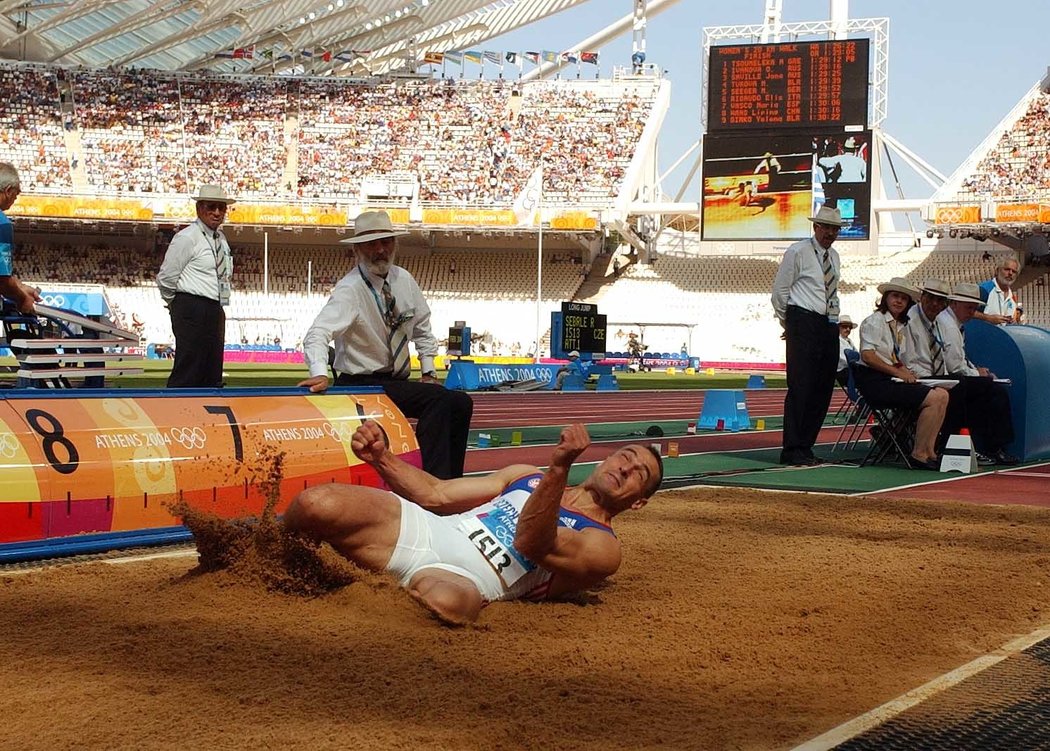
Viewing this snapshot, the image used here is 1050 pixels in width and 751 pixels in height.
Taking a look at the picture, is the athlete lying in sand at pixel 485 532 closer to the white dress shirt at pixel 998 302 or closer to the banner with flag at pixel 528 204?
the white dress shirt at pixel 998 302

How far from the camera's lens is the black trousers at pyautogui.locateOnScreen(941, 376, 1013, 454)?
40.7 feet

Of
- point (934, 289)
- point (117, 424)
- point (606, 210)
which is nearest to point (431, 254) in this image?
point (606, 210)

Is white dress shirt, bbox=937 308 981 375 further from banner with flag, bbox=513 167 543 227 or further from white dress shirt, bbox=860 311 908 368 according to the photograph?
banner with flag, bbox=513 167 543 227

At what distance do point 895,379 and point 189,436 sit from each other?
23.4 feet

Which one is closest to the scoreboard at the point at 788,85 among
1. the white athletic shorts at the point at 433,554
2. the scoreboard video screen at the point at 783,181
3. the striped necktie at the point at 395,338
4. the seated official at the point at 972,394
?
the scoreboard video screen at the point at 783,181

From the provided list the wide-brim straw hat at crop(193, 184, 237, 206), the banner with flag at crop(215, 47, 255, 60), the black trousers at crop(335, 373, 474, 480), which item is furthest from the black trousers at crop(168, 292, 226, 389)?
the banner with flag at crop(215, 47, 255, 60)

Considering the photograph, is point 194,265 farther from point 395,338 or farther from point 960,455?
point 960,455

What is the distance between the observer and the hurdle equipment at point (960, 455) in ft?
38.5

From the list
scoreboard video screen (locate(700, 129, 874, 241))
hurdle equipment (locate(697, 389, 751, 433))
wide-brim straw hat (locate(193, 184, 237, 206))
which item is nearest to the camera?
wide-brim straw hat (locate(193, 184, 237, 206))

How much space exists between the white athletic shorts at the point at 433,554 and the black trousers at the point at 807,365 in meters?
7.26

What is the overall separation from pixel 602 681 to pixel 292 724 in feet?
3.51

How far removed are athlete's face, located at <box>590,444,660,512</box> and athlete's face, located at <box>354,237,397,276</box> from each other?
292 centimetres

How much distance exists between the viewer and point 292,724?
346 centimetres

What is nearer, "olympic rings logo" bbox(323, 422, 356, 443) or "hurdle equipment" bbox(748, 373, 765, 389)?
"olympic rings logo" bbox(323, 422, 356, 443)
